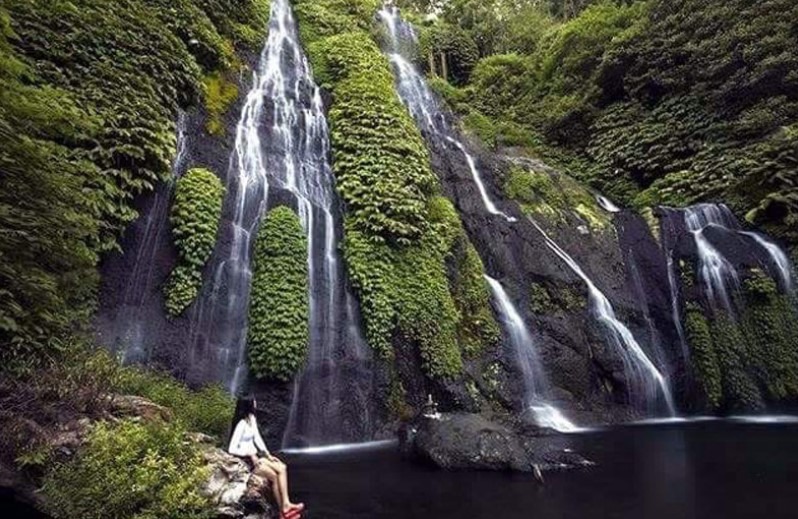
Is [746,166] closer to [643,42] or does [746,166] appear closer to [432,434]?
[643,42]

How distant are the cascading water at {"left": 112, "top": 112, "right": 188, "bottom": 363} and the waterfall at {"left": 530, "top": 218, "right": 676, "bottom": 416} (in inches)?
421

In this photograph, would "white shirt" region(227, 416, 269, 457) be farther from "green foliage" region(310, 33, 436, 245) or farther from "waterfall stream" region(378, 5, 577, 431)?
"waterfall stream" region(378, 5, 577, 431)

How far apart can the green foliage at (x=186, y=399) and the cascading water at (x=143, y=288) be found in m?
0.71

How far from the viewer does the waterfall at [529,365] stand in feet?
42.2

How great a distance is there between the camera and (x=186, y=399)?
31.8ft

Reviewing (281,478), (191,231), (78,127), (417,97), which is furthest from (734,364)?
(78,127)

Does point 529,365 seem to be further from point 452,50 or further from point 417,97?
point 452,50

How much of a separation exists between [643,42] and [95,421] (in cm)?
2448

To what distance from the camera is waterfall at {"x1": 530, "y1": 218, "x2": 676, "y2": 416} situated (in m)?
14.2

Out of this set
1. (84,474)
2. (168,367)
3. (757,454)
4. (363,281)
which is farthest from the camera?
(363,281)

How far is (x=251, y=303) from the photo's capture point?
11.8 metres

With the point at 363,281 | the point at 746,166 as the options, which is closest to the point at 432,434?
the point at 363,281

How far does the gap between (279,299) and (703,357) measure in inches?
440

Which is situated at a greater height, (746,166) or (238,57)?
(238,57)
